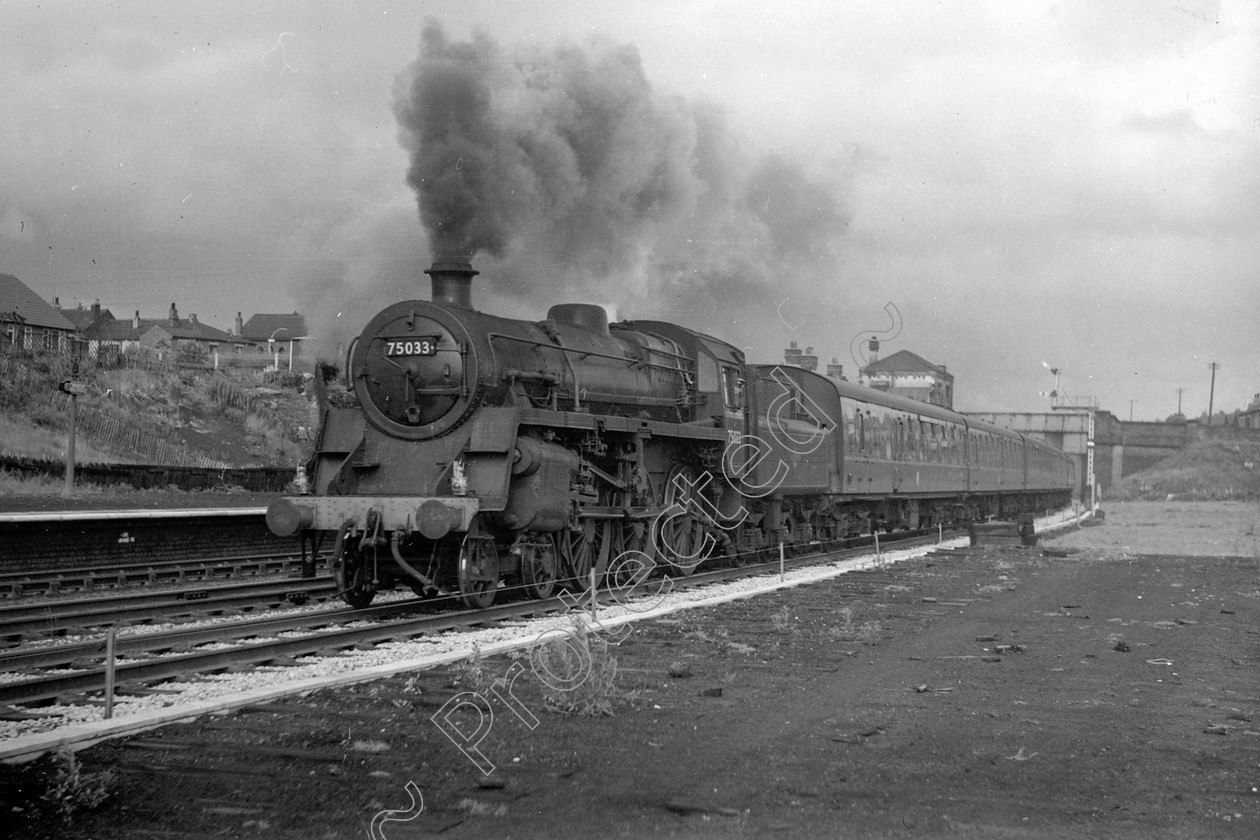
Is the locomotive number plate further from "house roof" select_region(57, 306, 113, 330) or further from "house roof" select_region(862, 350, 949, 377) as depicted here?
"house roof" select_region(57, 306, 113, 330)

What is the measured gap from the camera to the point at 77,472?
2742cm

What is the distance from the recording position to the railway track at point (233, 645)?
803 centimetres

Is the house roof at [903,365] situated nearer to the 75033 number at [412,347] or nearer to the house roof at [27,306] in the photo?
the house roof at [27,306]

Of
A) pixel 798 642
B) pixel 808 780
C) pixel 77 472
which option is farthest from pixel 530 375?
pixel 77 472

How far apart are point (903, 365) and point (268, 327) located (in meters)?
39.8

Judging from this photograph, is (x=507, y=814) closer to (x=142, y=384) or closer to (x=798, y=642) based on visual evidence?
(x=798, y=642)

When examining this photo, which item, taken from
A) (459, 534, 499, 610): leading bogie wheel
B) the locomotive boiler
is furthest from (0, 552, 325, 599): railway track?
(459, 534, 499, 610): leading bogie wheel

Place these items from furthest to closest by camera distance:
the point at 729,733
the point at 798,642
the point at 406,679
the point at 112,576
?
the point at 112,576 → the point at 798,642 → the point at 406,679 → the point at 729,733

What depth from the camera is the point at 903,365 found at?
73000 millimetres

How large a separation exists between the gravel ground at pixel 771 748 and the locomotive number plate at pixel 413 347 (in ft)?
12.7

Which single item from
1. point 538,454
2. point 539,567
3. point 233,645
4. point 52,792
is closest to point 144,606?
point 233,645

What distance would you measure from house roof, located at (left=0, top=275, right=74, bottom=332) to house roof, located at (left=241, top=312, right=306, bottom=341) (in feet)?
70.9

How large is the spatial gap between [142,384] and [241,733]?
3646 centimetres

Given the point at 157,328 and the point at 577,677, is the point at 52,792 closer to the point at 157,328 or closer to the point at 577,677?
the point at 577,677
